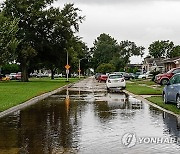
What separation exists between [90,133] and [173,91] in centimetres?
811

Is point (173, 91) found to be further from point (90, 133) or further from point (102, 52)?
point (102, 52)

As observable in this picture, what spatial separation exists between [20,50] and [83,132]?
47.2 meters

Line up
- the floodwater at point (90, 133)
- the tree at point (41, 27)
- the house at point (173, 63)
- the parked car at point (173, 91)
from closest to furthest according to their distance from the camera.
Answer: the floodwater at point (90, 133), the parked car at point (173, 91), the tree at point (41, 27), the house at point (173, 63)

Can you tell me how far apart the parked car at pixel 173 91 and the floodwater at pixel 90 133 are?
67.7 inches

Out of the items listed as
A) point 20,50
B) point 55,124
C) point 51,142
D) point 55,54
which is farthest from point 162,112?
point 55,54

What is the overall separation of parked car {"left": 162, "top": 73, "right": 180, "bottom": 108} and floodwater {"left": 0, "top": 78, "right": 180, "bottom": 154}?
1.72 metres

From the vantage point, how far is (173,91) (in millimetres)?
18641

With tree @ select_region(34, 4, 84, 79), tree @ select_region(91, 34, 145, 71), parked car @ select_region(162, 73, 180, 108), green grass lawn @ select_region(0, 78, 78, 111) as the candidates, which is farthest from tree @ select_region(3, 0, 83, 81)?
tree @ select_region(91, 34, 145, 71)

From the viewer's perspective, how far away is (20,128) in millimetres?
12469

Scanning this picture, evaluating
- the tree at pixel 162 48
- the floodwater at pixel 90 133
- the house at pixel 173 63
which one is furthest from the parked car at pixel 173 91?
the tree at pixel 162 48

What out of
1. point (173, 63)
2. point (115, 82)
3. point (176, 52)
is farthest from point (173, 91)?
point (176, 52)

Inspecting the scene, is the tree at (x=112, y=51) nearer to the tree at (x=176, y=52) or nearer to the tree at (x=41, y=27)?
the tree at (x=176, y=52)

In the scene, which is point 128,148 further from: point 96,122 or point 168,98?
point 168,98

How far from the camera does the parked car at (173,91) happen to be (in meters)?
17.9
